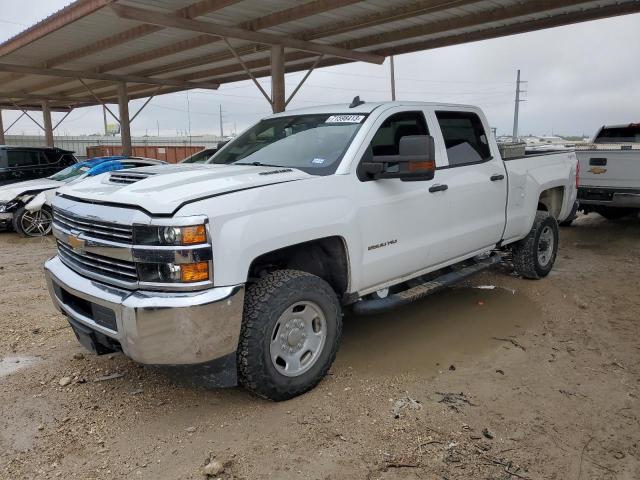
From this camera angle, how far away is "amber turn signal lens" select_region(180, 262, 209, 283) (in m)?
2.87

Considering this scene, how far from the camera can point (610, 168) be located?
855 centimetres

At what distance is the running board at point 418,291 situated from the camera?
3.91 meters

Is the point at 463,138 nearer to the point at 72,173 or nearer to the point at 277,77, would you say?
the point at 277,77

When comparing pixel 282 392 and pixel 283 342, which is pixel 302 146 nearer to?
pixel 283 342

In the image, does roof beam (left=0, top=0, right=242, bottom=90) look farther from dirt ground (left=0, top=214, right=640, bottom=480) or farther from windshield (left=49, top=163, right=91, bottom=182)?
dirt ground (left=0, top=214, right=640, bottom=480)

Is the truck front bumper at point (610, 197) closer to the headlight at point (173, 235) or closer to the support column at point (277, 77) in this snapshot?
the support column at point (277, 77)

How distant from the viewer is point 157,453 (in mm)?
2959

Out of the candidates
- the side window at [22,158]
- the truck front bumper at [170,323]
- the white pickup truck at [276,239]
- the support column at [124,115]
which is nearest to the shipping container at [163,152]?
the support column at [124,115]

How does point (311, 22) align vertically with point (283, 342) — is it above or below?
above

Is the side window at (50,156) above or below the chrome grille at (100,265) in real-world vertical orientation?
above

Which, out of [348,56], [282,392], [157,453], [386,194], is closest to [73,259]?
[157,453]

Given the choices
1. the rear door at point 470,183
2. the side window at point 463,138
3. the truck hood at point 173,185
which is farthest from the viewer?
the side window at point 463,138

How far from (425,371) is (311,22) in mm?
8216

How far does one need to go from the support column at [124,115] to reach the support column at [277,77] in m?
8.02
